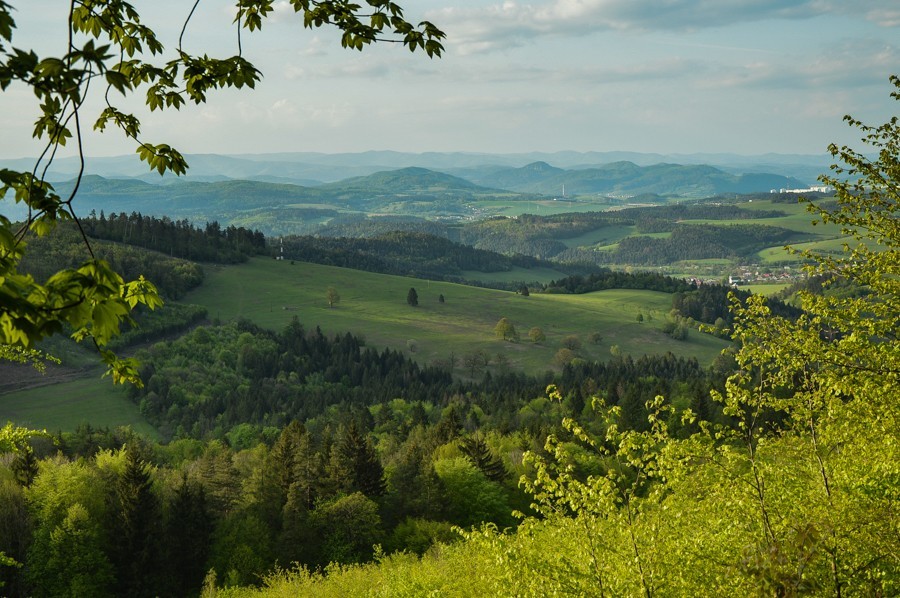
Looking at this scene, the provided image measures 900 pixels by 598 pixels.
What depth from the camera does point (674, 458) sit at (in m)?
21.4

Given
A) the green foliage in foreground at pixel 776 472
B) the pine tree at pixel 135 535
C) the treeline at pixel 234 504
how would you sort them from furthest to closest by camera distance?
the pine tree at pixel 135 535
the treeline at pixel 234 504
the green foliage in foreground at pixel 776 472

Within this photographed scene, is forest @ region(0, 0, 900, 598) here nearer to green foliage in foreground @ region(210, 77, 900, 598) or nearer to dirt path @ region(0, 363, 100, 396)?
green foliage in foreground @ region(210, 77, 900, 598)

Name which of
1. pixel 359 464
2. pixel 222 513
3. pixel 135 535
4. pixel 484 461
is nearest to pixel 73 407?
pixel 222 513

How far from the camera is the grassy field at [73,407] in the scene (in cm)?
13775

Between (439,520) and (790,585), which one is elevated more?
(790,585)

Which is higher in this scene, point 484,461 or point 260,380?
point 484,461

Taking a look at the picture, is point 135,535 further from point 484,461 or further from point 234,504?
point 484,461

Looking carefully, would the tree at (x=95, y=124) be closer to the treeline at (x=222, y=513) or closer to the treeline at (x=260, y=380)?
the treeline at (x=222, y=513)

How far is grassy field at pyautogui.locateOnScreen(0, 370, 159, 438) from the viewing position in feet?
452

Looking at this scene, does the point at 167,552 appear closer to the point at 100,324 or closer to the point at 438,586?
the point at 438,586

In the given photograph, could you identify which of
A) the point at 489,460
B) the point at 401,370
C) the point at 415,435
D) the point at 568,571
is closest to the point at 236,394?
the point at 401,370

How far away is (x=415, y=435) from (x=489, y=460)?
3181 centimetres

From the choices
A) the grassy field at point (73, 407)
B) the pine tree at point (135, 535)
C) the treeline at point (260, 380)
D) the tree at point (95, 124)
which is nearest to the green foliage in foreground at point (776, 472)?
the tree at point (95, 124)

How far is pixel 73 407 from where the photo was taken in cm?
14500
